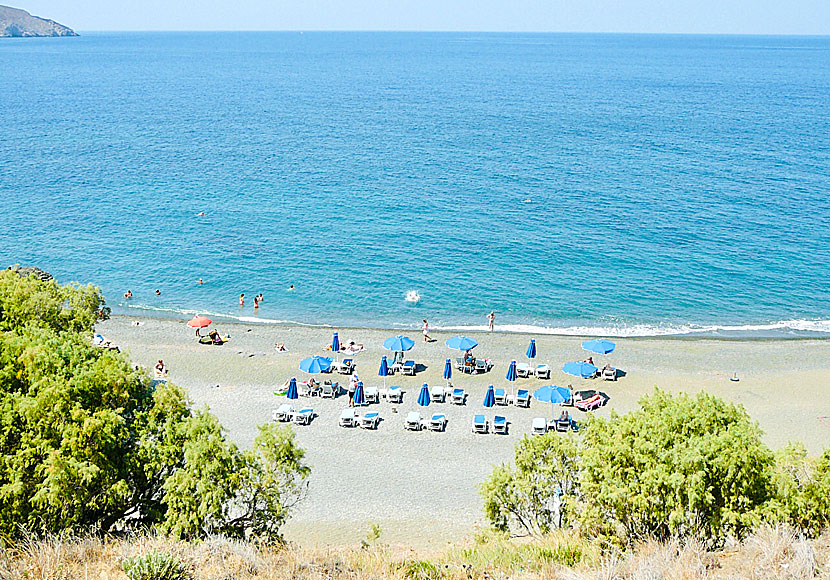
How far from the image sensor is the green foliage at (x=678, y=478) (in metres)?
13.9

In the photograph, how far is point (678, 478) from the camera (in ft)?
45.3

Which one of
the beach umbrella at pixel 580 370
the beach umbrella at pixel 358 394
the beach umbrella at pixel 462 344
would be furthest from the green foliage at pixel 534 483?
the beach umbrella at pixel 462 344

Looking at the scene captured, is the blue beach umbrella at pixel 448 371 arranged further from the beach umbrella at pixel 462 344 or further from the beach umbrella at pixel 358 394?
the beach umbrella at pixel 358 394

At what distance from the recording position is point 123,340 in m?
36.1

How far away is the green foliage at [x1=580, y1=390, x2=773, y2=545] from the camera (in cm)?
1390

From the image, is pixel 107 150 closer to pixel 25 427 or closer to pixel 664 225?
pixel 664 225

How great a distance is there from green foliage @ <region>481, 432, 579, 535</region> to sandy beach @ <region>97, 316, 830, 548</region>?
11.9ft

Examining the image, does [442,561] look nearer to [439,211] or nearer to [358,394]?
[358,394]

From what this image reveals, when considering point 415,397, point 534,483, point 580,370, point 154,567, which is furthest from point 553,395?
point 154,567

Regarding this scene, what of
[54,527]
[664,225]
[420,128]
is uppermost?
[420,128]

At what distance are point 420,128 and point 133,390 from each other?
3287 inches

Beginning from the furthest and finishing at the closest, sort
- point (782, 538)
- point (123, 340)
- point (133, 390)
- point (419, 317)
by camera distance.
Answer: point (419, 317)
point (123, 340)
point (133, 390)
point (782, 538)

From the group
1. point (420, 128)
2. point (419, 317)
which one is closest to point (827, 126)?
point (420, 128)

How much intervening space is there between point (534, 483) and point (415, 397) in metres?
12.9
